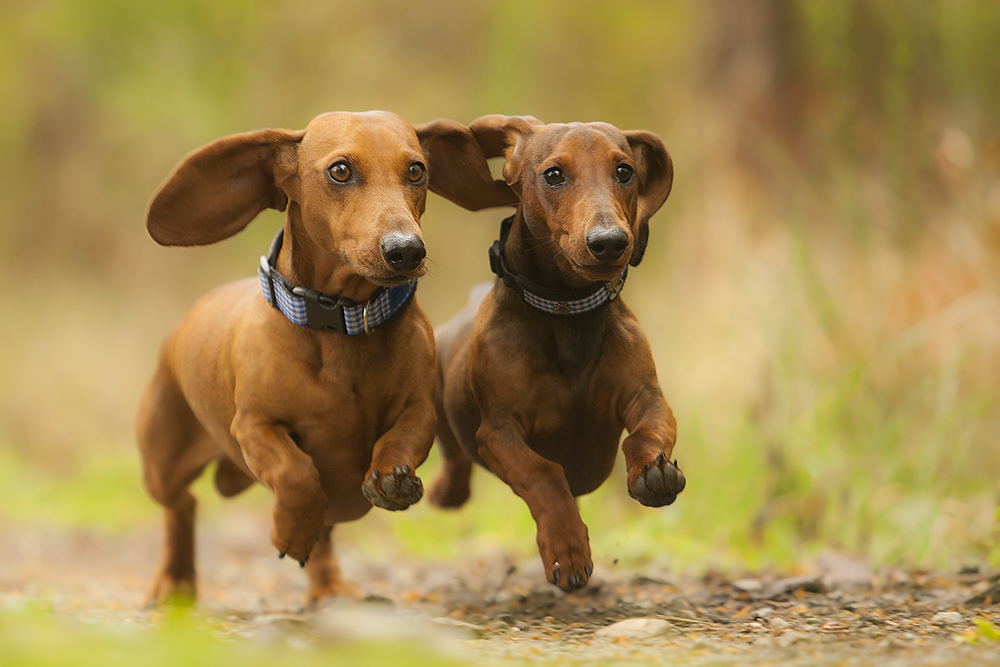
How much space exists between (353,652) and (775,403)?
336 cm

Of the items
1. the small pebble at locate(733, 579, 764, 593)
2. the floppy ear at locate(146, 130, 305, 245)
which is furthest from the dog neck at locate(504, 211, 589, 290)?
the small pebble at locate(733, 579, 764, 593)

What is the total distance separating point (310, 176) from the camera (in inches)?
120

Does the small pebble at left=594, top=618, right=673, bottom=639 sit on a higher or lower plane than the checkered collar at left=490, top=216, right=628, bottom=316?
lower

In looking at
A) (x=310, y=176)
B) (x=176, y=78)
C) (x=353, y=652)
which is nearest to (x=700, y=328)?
(x=310, y=176)

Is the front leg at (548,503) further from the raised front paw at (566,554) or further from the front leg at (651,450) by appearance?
the front leg at (651,450)

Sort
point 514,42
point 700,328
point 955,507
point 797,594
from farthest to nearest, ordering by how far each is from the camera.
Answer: point 514,42 < point 700,328 < point 955,507 < point 797,594

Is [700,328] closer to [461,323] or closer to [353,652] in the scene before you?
[461,323]

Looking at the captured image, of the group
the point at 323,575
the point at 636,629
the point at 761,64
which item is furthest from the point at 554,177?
the point at 761,64

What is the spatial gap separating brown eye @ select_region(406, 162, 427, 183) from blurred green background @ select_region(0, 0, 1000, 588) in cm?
228

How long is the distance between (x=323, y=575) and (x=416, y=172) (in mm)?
1897

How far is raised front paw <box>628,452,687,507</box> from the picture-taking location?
276 centimetres

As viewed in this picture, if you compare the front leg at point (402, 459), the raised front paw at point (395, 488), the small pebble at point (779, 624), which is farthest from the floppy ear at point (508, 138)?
the small pebble at point (779, 624)

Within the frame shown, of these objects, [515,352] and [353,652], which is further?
[515,352]

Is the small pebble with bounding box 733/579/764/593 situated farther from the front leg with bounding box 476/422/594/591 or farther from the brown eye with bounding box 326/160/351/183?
the brown eye with bounding box 326/160/351/183
